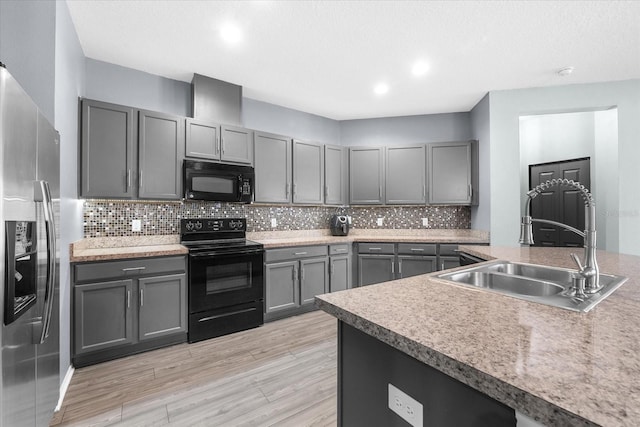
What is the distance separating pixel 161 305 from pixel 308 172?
2.31 metres

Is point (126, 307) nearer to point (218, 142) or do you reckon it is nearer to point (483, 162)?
point (218, 142)

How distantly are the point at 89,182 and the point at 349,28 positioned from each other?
8.42ft

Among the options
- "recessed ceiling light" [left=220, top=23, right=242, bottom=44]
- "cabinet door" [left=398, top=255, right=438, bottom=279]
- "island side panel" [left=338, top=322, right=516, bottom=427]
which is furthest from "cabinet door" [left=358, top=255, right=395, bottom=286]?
"island side panel" [left=338, top=322, right=516, bottom=427]

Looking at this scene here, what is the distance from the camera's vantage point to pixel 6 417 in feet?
3.47

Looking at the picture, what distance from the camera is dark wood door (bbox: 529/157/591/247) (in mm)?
4254

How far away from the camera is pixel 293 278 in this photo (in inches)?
140

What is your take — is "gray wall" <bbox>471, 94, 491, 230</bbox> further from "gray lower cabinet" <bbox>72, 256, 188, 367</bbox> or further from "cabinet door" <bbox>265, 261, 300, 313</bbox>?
"gray lower cabinet" <bbox>72, 256, 188, 367</bbox>

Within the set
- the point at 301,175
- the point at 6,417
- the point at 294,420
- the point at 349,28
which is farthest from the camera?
the point at 301,175

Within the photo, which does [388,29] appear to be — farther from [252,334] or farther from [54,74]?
[252,334]

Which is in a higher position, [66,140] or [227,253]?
[66,140]

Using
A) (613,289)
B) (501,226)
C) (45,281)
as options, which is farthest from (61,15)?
(501,226)

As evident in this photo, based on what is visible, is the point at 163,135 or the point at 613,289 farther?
the point at 163,135

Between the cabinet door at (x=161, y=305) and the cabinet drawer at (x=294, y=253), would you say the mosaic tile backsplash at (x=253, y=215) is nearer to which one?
the cabinet drawer at (x=294, y=253)

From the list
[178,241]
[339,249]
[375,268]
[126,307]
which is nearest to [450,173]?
[375,268]
